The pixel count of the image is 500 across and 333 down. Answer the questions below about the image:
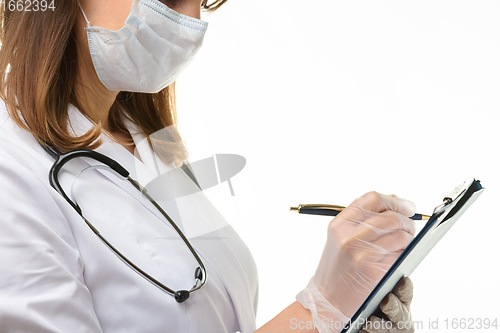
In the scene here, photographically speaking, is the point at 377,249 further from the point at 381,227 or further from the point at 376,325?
the point at 376,325

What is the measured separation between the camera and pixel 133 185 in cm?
70

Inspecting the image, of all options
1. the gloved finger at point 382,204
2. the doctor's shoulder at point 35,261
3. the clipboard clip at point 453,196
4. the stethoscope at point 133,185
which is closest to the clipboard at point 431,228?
the clipboard clip at point 453,196

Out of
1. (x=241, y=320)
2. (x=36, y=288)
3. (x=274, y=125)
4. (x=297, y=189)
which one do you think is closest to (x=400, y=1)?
(x=274, y=125)

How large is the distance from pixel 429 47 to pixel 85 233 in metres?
1.12

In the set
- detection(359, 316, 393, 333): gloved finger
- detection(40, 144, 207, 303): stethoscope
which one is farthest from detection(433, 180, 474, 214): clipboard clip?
detection(40, 144, 207, 303): stethoscope

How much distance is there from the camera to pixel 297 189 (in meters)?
1.06

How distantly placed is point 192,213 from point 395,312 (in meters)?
0.41

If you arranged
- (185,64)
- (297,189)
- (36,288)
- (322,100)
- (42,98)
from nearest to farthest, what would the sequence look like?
(36,288) → (42,98) → (185,64) → (297,189) → (322,100)

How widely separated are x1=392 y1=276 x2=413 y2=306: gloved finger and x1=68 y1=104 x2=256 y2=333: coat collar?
11.0 inches

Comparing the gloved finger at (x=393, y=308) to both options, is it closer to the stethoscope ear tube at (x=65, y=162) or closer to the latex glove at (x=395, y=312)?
the latex glove at (x=395, y=312)

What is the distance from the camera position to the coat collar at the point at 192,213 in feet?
2.37

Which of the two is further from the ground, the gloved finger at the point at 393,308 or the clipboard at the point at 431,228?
the clipboard at the point at 431,228

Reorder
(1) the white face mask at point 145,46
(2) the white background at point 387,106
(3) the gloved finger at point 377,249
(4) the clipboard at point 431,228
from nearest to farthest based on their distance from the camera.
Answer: (4) the clipboard at point 431,228 < (3) the gloved finger at point 377,249 < (1) the white face mask at point 145,46 < (2) the white background at point 387,106

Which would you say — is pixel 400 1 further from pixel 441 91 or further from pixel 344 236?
pixel 344 236
